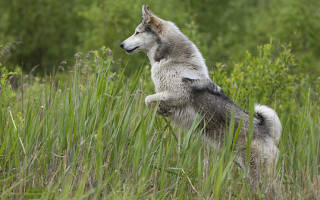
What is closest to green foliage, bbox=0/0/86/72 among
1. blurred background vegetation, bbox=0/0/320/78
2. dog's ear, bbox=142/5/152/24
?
blurred background vegetation, bbox=0/0/320/78

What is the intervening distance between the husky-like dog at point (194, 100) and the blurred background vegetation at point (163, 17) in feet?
27.2

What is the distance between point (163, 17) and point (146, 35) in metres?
10.1

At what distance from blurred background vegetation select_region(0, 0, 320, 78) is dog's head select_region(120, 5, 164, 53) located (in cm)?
813

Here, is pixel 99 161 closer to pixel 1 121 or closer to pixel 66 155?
pixel 66 155

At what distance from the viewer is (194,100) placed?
5.20 metres

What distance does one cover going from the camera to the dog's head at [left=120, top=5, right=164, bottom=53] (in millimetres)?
5559

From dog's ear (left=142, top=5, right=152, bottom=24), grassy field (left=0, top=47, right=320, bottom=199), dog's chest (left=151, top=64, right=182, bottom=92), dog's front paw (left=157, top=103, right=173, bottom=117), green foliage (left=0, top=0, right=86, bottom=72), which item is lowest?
grassy field (left=0, top=47, right=320, bottom=199)

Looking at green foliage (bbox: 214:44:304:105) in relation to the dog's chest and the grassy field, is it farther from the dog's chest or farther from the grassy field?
the grassy field

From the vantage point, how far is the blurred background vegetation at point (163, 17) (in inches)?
599

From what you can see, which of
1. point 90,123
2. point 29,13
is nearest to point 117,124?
point 90,123

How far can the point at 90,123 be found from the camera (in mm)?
4402

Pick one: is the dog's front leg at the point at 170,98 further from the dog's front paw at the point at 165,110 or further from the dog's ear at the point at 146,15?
the dog's ear at the point at 146,15

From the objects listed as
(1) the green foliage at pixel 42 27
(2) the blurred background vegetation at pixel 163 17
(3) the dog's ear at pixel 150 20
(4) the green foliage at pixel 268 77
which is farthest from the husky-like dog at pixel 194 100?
(1) the green foliage at pixel 42 27

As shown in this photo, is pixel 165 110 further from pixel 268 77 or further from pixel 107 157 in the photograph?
pixel 268 77
